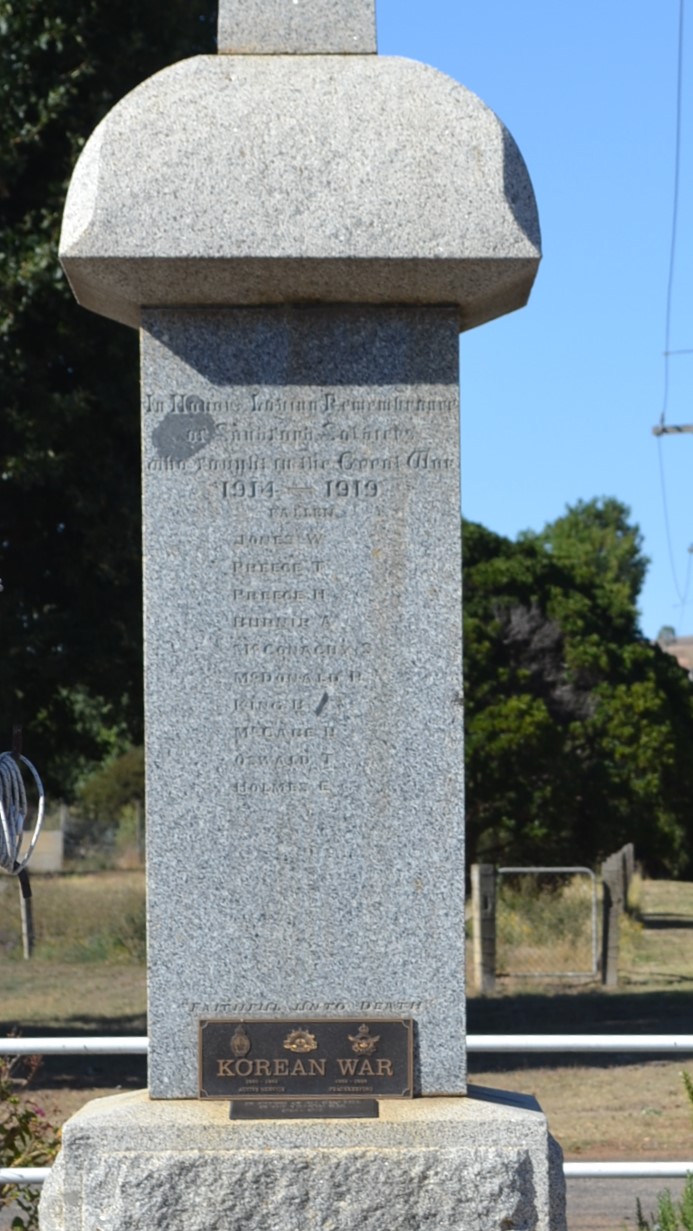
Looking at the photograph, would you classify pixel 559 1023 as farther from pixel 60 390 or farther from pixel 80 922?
pixel 80 922

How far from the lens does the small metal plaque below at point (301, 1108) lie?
14.1 feet

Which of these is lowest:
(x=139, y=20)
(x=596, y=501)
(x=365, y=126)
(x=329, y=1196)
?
(x=329, y=1196)

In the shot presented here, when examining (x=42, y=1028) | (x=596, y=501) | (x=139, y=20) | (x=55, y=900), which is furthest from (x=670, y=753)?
(x=596, y=501)

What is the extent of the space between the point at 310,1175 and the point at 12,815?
1468mm

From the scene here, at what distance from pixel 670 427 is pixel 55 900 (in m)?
12.8

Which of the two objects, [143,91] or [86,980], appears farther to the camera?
[86,980]

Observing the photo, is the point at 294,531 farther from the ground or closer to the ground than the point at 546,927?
farther from the ground

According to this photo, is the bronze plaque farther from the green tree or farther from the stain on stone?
the green tree

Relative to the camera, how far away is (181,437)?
176 inches

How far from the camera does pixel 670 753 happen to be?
25062 mm

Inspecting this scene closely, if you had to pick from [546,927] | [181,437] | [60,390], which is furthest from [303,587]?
[546,927]

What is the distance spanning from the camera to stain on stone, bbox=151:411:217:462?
14.7 feet

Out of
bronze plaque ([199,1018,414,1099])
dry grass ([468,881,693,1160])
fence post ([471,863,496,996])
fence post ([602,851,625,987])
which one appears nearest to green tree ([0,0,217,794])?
dry grass ([468,881,693,1160])

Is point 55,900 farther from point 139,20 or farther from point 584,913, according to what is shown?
point 139,20
